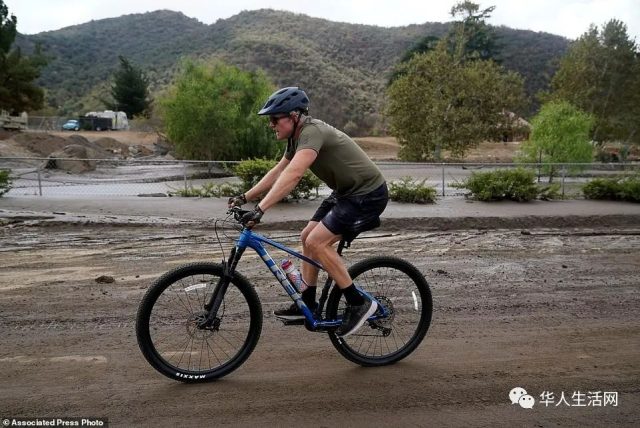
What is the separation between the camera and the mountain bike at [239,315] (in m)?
4.03

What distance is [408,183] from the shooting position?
1537cm

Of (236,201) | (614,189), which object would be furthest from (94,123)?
(236,201)

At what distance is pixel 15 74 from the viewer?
42156 millimetres

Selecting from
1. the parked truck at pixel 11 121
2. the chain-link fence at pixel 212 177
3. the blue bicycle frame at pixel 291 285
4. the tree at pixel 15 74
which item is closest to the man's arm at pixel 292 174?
the blue bicycle frame at pixel 291 285

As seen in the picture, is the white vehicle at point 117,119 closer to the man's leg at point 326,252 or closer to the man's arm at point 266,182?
the man's arm at point 266,182

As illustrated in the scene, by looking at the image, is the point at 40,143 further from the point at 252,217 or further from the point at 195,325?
the point at 252,217

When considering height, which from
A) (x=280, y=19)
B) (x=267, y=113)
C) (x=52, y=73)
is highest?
(x=280, y=19)

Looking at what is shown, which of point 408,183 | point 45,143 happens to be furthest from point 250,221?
point 45,143

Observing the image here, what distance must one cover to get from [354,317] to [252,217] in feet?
3.85

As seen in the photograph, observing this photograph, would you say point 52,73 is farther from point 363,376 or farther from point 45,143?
point 363,376

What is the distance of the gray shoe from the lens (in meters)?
4.30

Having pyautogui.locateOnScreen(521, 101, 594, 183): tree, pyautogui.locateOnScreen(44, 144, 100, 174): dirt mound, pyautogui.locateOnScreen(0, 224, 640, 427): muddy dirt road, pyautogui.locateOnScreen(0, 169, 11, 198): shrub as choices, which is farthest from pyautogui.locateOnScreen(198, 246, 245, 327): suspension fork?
pyautogui.locateOnScreen(44, 144, 100, 174): dirt mound

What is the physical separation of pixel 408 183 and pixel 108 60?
339ft

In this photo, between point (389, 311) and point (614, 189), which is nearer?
point (389, 311)
